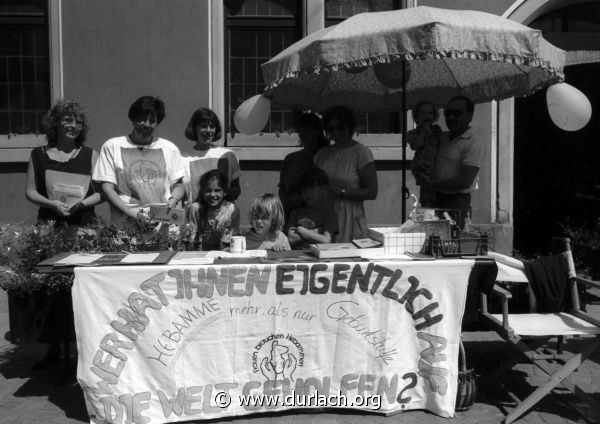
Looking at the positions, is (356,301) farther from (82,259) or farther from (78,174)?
(78,174)

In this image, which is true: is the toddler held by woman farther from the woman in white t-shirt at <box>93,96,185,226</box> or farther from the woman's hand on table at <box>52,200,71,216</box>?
the woman's hand on table at <box>52,200,71,216</box>

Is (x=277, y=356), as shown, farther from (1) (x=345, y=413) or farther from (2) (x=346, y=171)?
(2) (x=346, y=171)

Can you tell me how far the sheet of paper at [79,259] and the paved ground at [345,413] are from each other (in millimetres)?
945

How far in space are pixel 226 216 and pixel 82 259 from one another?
119 centimetres

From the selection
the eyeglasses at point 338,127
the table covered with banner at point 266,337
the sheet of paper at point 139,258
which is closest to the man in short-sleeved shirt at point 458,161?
the eyeglasses at point 338,127

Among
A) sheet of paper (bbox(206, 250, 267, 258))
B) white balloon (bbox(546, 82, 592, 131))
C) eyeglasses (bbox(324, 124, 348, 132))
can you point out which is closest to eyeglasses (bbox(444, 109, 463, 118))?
white balloon (bbox(546, 82, 592, 131))

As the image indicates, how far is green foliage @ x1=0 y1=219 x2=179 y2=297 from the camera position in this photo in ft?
14.1

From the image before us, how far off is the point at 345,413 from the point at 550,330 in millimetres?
1328

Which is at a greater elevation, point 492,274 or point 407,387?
point 492,274

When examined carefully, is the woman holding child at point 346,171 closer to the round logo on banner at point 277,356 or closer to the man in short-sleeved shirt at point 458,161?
the man in short-sleeved shirt at point 458,161

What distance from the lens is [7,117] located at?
8656 mm

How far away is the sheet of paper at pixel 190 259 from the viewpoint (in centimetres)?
399

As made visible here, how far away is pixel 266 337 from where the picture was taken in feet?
13.1

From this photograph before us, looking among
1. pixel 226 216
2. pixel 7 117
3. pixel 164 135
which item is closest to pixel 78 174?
pixel 226 216
